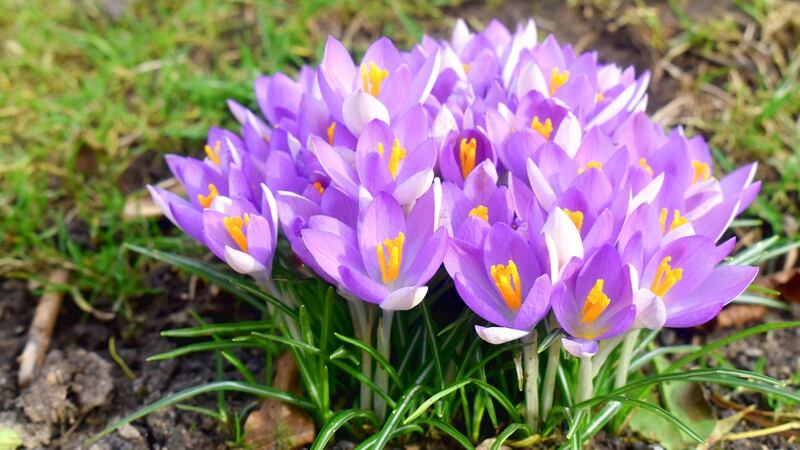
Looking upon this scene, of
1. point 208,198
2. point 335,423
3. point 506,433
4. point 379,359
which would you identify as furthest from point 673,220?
point 208,198

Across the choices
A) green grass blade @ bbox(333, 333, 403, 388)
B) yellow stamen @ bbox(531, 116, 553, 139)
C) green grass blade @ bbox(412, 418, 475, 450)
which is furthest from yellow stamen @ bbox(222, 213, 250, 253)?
yellow stamen @ bbox(531, 116, 553, 139)

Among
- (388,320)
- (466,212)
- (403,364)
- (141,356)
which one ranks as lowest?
(141,356)

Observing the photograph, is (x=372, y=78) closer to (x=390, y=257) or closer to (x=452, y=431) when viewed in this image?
(x=390, y=257)

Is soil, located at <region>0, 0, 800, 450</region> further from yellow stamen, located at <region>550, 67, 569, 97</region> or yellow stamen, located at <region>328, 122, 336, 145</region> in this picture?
yellow stamen, located at <region>550, 67, 569, 97</region>

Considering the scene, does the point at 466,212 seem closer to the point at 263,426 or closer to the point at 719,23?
the point at 263,426

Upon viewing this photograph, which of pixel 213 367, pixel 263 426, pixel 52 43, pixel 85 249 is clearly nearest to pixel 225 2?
pixel 52 43

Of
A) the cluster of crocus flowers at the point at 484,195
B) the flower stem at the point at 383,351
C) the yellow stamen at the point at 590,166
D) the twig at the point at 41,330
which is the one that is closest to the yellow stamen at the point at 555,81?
the cluster of crocus flowers at the point at 484,195

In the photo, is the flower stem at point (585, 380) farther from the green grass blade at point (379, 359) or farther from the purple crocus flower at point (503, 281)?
the green grass blade at point (379, 359)
